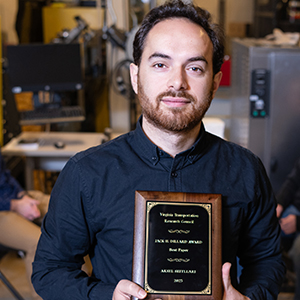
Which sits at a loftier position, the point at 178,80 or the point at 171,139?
the point at 178,80

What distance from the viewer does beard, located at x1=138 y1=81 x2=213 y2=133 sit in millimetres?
1055

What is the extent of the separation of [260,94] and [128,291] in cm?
195

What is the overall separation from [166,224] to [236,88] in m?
2.20

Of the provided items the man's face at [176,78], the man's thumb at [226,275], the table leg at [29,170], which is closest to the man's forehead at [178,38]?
the man's face at [176,78]

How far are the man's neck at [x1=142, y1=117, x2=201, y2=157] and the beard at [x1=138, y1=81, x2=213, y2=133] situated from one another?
36 mm

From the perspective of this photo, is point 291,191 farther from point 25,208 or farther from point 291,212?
point 25,208

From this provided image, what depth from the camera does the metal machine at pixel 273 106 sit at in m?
2.62

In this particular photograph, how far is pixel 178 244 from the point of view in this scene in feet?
3.30

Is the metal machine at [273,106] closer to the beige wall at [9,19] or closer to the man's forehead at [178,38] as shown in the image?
the man's forehead at [178,38]

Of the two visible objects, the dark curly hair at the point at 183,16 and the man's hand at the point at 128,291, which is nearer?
the man's hand at the point at 128,291

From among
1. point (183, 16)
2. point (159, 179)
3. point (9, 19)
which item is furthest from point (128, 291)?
point (9, 19)

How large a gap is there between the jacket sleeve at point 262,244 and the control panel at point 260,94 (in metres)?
1.51

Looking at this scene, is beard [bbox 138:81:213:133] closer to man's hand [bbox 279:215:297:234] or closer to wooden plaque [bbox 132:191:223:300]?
wooden plaque [bbox 132:191:223:300]

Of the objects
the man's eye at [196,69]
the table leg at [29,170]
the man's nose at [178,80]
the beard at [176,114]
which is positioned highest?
the man's eye at [196,69]
